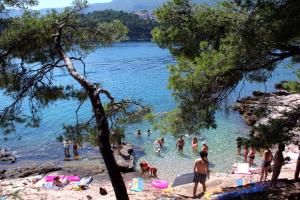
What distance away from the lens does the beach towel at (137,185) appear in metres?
16.4

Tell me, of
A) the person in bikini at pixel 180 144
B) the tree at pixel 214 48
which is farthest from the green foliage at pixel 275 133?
the person in bikini at pixel 180 144

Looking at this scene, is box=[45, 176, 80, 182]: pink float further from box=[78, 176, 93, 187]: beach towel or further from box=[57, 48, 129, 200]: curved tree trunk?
box=[57, 48, 129, 200]: curved tree trunk

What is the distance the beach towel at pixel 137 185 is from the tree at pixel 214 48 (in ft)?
19.3

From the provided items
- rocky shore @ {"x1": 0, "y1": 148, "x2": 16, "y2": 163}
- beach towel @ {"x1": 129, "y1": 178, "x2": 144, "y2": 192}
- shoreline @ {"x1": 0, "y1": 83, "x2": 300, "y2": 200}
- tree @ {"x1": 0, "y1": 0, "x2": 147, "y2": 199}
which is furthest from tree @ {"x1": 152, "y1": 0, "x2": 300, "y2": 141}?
rocky shore @ {"x1": 0, "y1": 148, "x2": 16, "y2": 163}

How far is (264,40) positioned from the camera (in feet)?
29.8

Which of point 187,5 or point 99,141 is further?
point 187,5

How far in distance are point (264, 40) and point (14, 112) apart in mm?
6251

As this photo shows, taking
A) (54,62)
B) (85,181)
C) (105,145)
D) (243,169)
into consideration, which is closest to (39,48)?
(54,62)

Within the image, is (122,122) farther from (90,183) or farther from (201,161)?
(90,183)

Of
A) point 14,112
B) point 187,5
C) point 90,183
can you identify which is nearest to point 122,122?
point 14,112

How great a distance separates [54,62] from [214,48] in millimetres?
4187

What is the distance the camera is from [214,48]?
10609 millimetres

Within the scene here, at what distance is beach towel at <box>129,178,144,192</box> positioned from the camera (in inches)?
647

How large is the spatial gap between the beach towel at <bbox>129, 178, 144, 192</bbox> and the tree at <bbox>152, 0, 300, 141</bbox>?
19.3 ft
